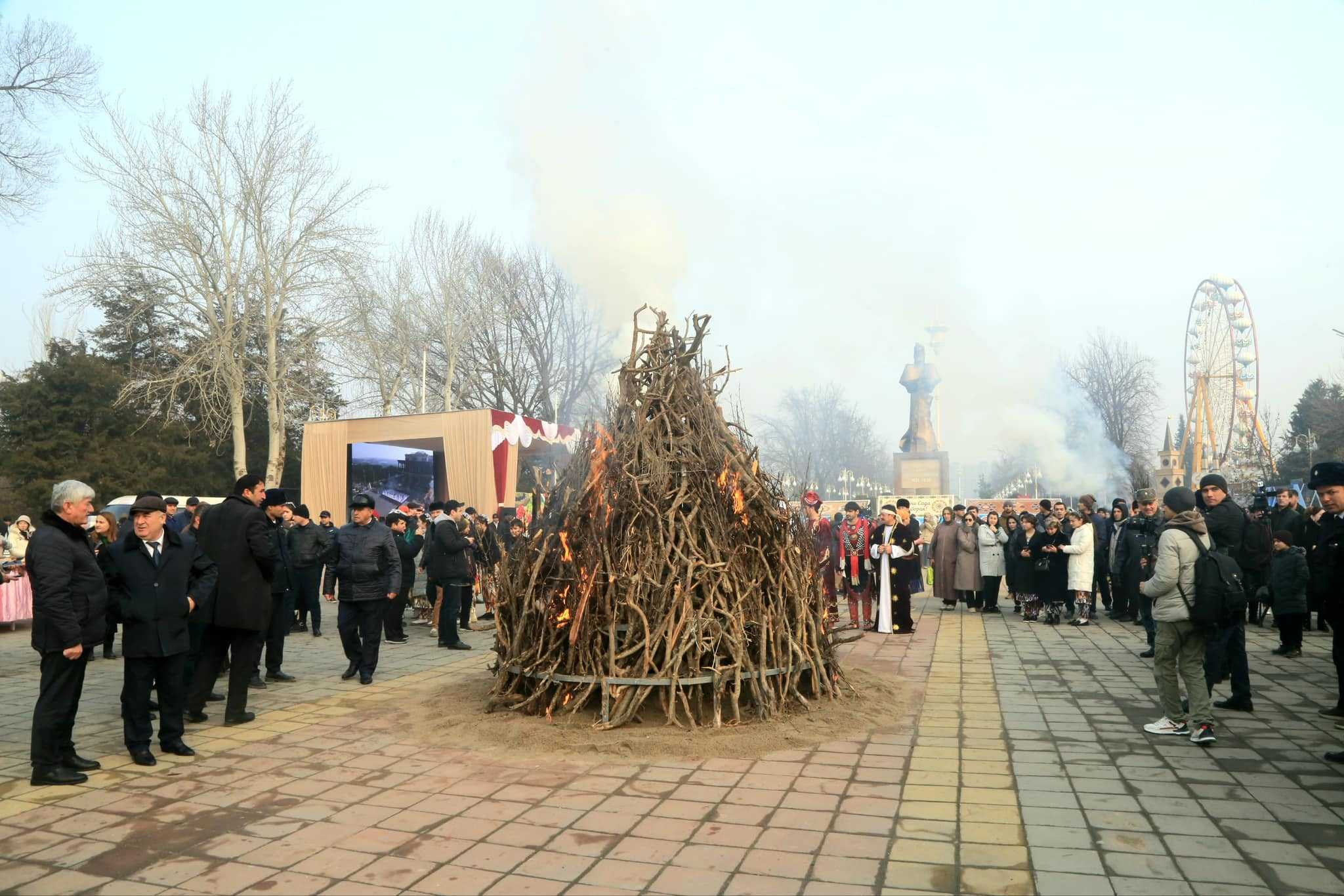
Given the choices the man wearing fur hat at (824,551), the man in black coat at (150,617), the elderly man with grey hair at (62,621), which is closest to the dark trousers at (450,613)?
the man wearing fur hat at (824,551)

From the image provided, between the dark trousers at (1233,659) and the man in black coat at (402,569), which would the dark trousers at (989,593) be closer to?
the dark trousers at (1233,659)

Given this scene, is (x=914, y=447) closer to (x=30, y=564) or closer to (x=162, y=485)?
(x=162, y=485)

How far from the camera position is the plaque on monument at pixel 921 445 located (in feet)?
159

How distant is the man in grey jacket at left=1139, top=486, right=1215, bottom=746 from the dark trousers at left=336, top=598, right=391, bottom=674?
20.2 ft

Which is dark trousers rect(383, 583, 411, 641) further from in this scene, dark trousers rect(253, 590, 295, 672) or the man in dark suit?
dark trousers rect(253, 590, 295, 672)

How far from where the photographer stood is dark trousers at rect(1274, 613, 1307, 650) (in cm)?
909

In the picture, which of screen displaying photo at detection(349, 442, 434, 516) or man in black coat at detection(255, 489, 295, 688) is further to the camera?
screen displaying photo at detection(349, 442, 434, 516)

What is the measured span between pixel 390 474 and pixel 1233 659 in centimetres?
2126

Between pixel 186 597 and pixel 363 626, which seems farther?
pixel 363 626

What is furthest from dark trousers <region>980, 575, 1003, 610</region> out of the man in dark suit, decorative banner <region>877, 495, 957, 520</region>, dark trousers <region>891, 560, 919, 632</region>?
decorative banner <region>877, 495, 957, 520</region>

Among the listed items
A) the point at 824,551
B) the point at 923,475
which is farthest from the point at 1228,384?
the point at 824,551

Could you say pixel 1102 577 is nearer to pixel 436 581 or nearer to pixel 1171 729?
pixel 1171 729

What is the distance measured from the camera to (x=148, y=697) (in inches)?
216

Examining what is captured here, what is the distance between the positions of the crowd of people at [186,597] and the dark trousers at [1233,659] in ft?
17.0
